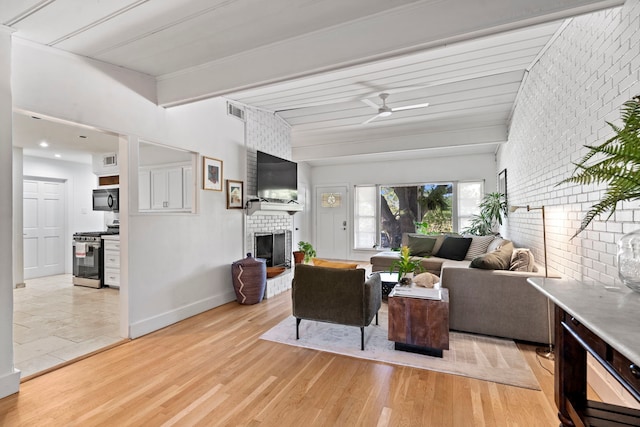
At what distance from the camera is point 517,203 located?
4.40 m

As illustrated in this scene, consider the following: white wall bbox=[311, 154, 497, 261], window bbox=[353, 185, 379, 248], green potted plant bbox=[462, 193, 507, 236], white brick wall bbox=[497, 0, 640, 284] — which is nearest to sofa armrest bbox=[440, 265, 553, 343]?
white brick wall bbox=[497, 0, 640, 284]

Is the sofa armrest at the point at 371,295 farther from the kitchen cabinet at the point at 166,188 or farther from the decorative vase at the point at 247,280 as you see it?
the kitchen cabinet at the point at 166,188

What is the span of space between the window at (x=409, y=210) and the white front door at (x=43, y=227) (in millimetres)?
6527

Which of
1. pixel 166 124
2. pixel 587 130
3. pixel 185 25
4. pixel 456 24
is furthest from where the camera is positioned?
pixel 166 124

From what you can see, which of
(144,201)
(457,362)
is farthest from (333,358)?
(144,201)

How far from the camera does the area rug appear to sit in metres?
2.31

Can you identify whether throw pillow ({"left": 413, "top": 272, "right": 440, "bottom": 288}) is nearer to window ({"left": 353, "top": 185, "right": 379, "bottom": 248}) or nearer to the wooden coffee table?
the wooden coffee table

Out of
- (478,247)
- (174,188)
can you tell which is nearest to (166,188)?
(174,188)

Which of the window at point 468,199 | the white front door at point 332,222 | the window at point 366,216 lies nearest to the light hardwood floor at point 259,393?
the window at point 468,199

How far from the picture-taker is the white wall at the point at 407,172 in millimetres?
6758

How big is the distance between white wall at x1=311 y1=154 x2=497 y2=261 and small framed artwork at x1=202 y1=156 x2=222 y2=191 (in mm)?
4373

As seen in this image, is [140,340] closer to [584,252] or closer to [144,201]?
[144,201]

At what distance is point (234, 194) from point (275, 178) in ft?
2.69

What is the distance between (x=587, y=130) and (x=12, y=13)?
4007mm
